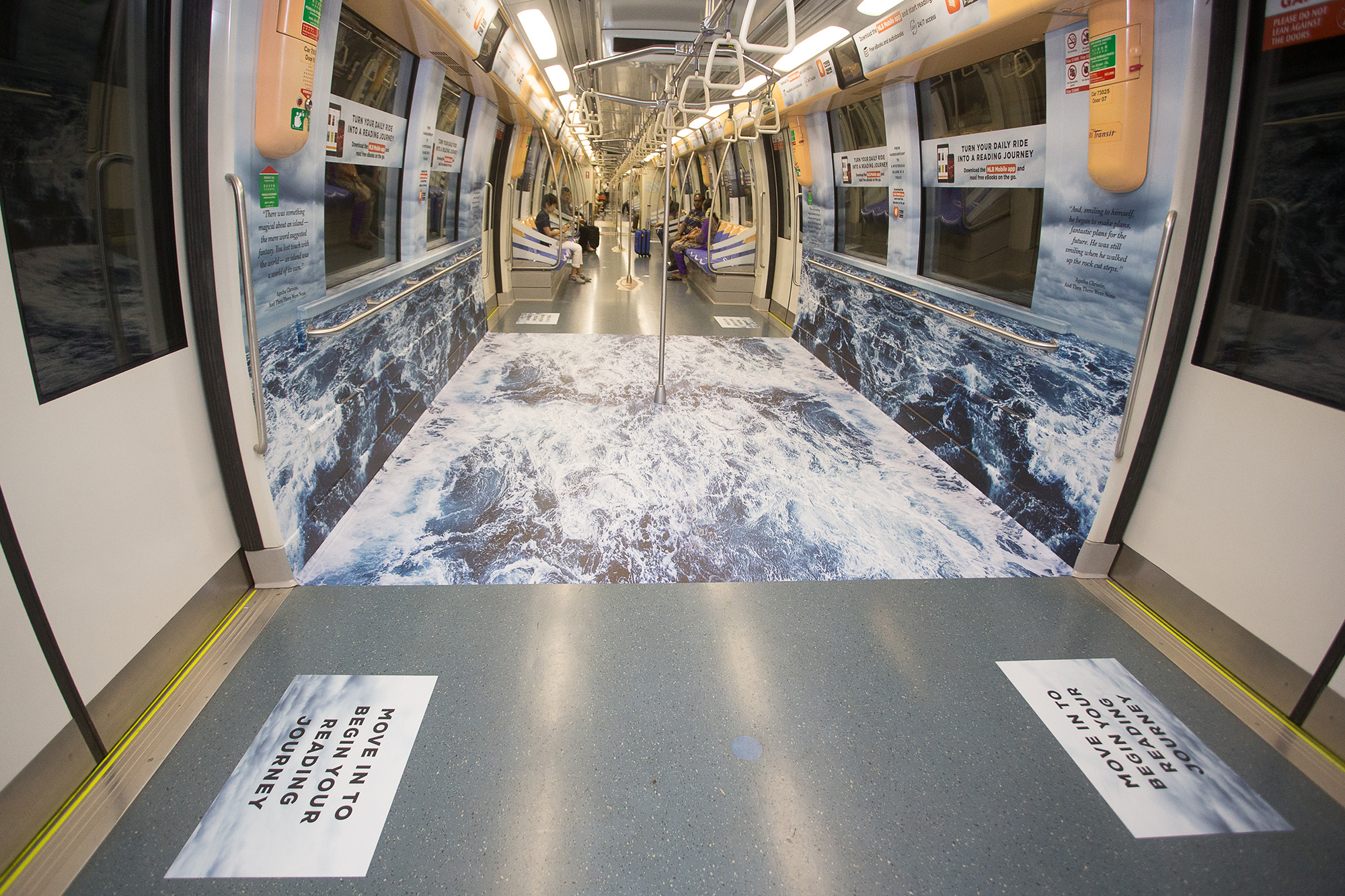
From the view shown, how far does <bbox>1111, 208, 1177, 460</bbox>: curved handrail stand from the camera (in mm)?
2363

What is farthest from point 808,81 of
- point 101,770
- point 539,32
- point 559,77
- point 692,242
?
point 692,242

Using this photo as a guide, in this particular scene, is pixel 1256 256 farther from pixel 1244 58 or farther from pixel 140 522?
pixel 140 522

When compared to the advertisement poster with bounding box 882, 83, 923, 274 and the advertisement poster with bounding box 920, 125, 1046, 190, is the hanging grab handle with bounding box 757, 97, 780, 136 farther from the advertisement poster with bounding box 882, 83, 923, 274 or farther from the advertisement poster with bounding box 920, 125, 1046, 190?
the advertisement poster with bounding box 920, 125, 1046, 190

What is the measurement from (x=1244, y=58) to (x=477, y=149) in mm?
5758

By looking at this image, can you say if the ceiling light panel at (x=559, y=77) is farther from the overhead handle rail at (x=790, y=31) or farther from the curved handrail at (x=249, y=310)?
the curved handrail at (x=249, y=310)

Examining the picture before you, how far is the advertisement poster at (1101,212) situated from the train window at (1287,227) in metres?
0.21

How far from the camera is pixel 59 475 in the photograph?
168cm

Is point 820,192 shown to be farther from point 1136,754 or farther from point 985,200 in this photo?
point 1136,754

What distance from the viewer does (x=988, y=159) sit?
3.90 metres

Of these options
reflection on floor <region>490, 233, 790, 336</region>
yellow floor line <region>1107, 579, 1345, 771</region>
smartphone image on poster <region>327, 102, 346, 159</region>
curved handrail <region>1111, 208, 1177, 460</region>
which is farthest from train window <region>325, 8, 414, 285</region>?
yellow floor line <region>1107, 579, 1345, 771</region>

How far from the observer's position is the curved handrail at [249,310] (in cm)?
211

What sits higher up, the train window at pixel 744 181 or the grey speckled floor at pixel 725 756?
the train window at pixel 744 181

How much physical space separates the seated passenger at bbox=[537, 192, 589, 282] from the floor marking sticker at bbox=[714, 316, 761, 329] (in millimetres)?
3122

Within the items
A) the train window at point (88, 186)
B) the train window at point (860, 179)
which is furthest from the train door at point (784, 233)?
the train window at point (88, 186)
